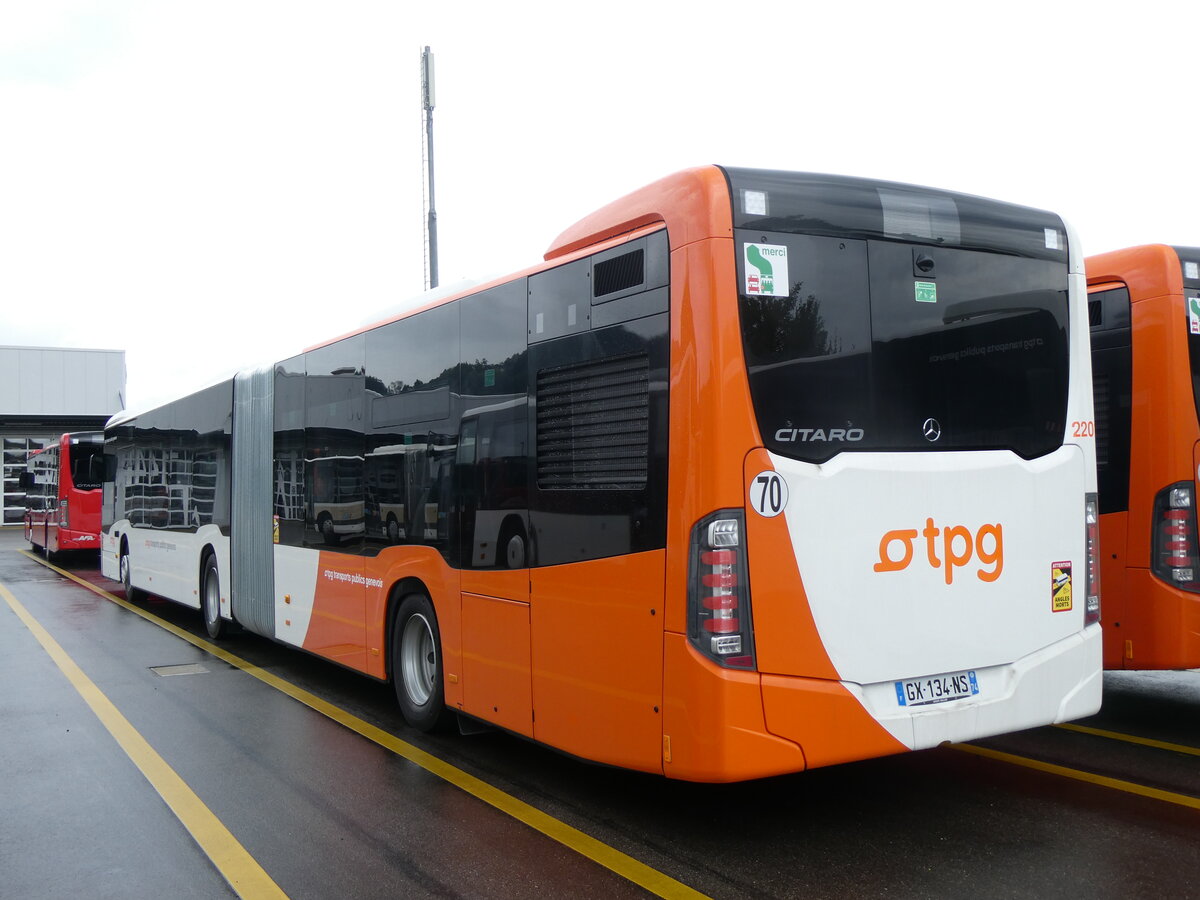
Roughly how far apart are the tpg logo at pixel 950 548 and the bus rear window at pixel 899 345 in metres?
0.40

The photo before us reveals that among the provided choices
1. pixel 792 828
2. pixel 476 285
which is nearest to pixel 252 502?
pixel 476 285

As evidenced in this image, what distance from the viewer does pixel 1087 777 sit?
18.5 feet

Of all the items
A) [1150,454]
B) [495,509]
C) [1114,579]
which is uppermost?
[1150,454]

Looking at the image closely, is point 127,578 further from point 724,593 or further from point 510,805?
point 724,593

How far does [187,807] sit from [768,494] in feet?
11.9

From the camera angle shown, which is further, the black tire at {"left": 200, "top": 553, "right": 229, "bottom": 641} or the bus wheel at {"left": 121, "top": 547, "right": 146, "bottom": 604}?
the bus wheel at {"left": 121, "top": 547, "right": 146, "bottom": 604}

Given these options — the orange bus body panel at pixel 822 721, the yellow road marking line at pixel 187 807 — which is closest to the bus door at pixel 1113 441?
the orange bus body panel at pixel 822 721

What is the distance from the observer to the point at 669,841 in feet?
15.5

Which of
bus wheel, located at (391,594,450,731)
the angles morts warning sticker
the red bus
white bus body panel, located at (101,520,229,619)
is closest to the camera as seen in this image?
the angles morts warning sticker

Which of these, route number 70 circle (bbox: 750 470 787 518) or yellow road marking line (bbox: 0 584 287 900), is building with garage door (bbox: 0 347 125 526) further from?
route number 70 circle (bbox: 750 470 787 518)

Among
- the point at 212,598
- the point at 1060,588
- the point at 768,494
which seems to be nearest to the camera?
the point at 768,494

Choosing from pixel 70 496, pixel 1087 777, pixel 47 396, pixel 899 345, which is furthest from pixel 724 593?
pixel 47 396

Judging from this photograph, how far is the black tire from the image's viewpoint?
11.3 meters

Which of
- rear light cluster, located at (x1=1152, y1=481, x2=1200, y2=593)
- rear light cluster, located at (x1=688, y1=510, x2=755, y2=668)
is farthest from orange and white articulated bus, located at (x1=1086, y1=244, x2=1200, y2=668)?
rear light cluster, located at (x1=688, y1=510, x2=755, y2=668)
